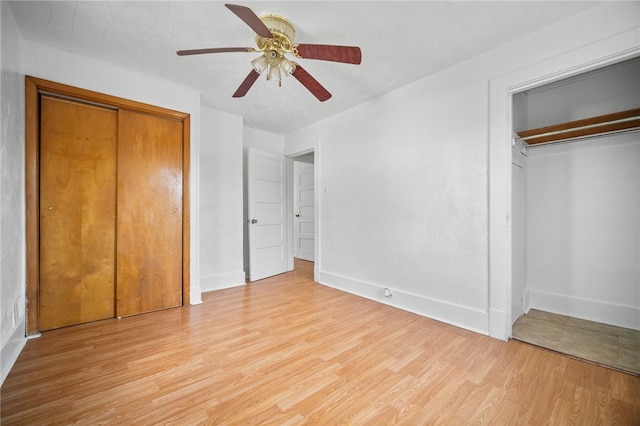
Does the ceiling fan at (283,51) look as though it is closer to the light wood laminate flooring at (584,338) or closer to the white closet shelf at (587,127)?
the white closet shelf at (587,127)

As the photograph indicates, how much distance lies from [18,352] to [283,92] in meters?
3.44

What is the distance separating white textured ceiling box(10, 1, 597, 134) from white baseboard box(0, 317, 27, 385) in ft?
8.06

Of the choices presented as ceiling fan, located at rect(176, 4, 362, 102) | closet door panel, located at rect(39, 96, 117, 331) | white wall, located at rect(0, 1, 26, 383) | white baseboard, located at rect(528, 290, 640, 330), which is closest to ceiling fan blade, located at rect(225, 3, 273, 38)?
ceiling fan, located at rect(176, 4, 362, 102)

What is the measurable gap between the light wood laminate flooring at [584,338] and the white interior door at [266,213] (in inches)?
136

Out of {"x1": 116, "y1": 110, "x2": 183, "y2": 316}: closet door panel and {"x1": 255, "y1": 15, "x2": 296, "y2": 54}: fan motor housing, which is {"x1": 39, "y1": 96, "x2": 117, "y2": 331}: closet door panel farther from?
{"x1": 255, "y1": 15, "x2": 296, "y2": 54}: fan motor housing

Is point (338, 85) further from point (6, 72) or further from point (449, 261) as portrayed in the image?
point (6, 72)

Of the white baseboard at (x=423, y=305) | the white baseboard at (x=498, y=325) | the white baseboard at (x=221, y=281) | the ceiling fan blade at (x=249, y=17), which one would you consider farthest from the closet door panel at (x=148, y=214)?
the white baseboard at (x=498, y=325)

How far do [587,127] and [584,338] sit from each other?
190cm

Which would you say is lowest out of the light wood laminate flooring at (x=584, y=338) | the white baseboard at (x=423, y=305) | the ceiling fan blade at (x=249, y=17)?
the light wood laminate flooring at (x=584, y=338)

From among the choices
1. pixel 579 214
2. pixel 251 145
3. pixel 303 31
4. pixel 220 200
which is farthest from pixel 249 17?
pixel 579 214

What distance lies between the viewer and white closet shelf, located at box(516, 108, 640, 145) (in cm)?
214

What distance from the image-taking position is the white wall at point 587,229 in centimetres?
248

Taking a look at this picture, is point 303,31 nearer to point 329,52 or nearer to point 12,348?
point 329,52

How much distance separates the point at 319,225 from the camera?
4273mm
